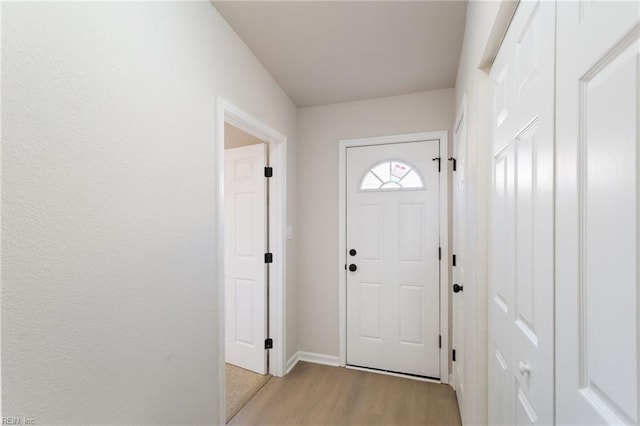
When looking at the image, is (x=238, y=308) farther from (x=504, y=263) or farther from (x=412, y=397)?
(x=504, y=263)

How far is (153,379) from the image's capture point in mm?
1213

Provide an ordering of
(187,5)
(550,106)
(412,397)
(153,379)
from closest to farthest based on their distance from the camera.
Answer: (550,106), (153,379), (187,5), (412,397)

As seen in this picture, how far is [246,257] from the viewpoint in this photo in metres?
2.53

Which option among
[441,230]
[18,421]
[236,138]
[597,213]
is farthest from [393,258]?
[18,421]

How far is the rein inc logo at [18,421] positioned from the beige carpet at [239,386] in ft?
4.51

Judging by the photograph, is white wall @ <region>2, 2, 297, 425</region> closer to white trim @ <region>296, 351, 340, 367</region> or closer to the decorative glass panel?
white trim @ <region>296, 351, 340, 367</region>

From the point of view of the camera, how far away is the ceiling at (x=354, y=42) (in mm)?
1588

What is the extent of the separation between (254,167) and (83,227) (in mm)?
1646

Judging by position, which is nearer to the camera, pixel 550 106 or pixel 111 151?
pixel 550 106

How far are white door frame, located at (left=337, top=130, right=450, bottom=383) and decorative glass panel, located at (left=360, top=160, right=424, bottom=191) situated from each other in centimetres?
19

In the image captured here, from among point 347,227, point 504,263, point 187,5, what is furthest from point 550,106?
point 347,227

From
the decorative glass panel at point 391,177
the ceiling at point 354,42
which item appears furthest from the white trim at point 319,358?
the ceiling at point 354,42

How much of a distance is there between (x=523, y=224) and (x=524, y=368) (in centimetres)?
42

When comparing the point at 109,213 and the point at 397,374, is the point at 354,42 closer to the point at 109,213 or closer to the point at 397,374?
the point at 109,213
